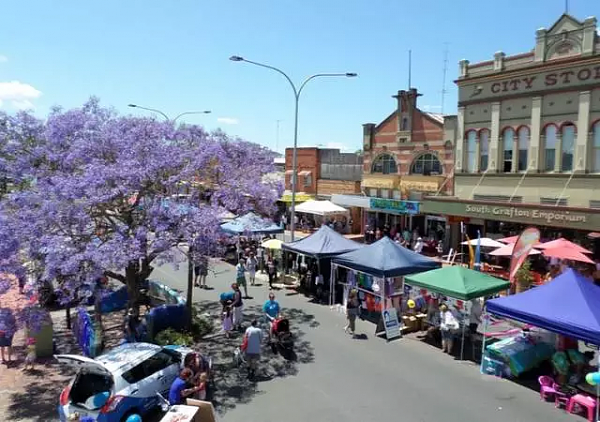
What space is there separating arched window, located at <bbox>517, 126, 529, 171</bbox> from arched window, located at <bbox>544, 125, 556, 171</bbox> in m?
0.97

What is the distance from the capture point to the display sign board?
14.3 meters

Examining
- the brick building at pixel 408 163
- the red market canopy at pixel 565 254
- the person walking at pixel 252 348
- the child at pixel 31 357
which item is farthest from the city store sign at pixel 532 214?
the child at pixel 31 357

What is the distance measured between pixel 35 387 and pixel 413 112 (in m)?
26.0

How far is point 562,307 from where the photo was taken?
1052 cm

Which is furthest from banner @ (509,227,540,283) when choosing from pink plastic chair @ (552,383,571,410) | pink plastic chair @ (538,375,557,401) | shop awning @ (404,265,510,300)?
pink plastic chair @ (552,383,571,410)

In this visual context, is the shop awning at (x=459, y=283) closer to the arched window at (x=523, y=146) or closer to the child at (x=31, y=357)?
the child at (x=31, y=357)

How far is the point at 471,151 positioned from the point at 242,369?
20430 mm

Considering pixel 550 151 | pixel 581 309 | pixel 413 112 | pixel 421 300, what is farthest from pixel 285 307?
pixel 413 112

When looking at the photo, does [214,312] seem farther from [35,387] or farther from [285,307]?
[35,387]

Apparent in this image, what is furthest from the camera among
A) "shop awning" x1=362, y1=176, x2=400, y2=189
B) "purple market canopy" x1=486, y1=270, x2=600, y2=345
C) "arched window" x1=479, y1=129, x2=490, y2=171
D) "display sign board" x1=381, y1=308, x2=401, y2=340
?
"shop awning" x1=362, y1=176, x2=400, y2=189

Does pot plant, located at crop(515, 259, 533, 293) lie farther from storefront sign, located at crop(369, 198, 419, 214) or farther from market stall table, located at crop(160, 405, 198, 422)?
market stall table, located at crop(160, 405, 198, 422)

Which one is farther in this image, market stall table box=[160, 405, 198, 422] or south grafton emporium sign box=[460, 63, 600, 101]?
south grafton emporium sign box=[460, 63, 600, 101]

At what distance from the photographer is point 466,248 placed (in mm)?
27609

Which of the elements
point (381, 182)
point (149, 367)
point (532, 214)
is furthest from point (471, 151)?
point (149, 367)
